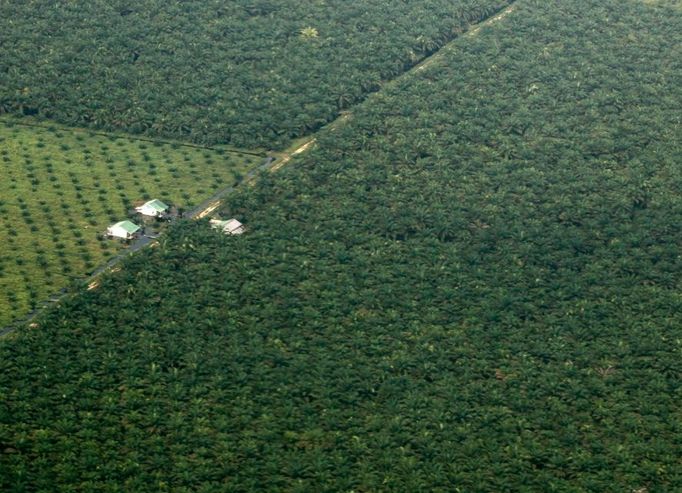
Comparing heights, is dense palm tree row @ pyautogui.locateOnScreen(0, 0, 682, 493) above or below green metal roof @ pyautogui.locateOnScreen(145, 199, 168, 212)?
below

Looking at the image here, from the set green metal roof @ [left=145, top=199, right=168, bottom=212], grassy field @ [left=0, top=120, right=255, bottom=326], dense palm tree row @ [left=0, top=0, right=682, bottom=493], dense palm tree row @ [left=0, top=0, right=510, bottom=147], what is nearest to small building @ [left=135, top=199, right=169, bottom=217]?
green metal roof @ [left=145, top=199, right=168, bottom=212]

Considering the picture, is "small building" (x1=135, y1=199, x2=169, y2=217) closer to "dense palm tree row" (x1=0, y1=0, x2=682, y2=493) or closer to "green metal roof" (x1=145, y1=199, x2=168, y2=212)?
"green metal roof" (x1=145, y1=199, x2=168, y2=212)

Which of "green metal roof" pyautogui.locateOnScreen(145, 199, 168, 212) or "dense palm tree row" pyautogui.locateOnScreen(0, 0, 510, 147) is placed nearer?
"green metal roof" pyautogui.locateOnScreen(145, 199, 168, 212)

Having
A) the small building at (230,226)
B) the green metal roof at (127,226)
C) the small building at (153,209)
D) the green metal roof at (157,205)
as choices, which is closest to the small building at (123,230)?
the green metal roof at (127,226)

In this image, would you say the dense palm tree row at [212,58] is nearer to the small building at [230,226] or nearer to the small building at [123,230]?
the small building at [230,226]

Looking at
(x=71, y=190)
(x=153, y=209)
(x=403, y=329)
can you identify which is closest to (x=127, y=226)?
(x=153, y=209)

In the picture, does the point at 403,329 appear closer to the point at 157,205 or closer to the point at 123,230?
the point at 123,230
